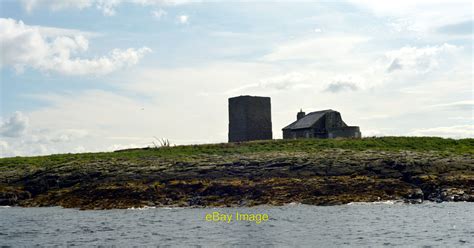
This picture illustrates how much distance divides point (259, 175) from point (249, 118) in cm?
2559

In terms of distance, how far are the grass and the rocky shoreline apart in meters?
2.61

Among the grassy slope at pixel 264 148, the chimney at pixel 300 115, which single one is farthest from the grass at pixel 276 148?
A: the chimney at pixel 300 115

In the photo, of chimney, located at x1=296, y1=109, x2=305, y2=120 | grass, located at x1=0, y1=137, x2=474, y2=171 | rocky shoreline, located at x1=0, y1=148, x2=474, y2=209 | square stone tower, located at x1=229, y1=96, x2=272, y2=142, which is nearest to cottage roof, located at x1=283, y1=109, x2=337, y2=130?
chimney, located at x1=296, y1=109, x2=305, y2=120

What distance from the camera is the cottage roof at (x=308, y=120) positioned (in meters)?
83.3

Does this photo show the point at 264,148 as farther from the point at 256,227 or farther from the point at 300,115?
the point at 256,227

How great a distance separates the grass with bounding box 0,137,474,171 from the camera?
222 feet

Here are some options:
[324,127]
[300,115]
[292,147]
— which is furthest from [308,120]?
A: [292,147]

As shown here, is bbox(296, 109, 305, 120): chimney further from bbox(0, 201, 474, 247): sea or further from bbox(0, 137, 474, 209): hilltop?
bbox(0, 201, 474, 247): sea

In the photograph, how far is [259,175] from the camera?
190 ft

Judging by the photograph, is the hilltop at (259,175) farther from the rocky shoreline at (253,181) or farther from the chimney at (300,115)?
the chimney at (300,115)

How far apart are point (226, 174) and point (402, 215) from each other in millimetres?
20848

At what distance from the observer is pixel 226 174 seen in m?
58.6

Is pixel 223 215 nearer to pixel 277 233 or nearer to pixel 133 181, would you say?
pixel 277 233

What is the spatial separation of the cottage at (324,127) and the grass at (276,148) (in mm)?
9286
